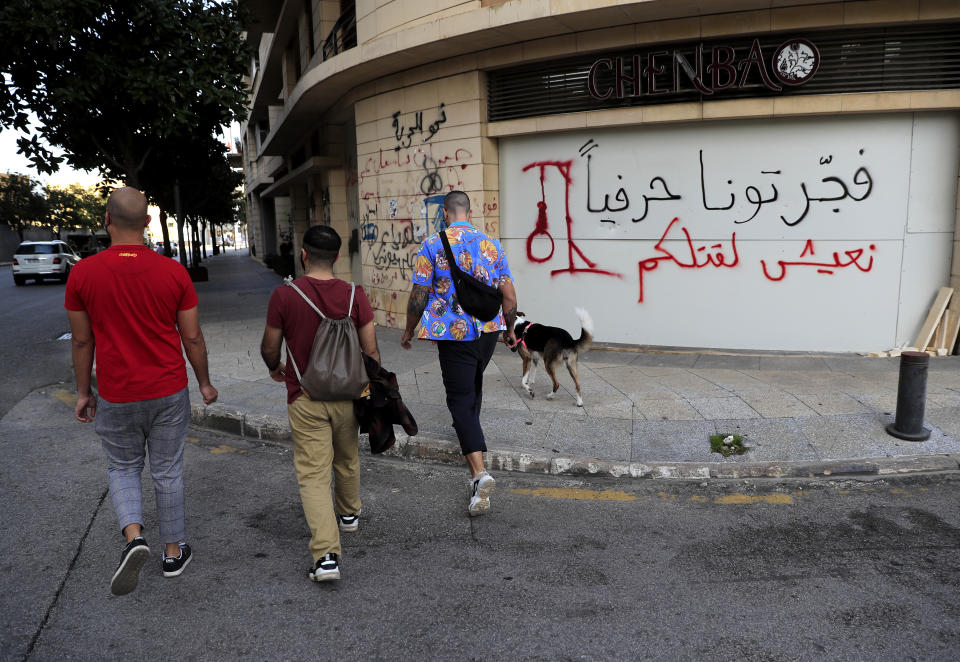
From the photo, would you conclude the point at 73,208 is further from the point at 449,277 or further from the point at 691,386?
the point at 449,277

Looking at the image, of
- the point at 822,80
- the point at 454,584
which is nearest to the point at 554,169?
the point at 822,80

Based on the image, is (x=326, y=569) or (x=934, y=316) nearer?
(x=326, y=569)

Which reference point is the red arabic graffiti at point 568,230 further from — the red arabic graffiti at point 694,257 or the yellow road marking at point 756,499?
the yellow road marking at point 756,499

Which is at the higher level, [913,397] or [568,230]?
[568,230]

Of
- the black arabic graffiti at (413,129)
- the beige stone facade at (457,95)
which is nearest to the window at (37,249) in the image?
the beige stone facade at (457,95)

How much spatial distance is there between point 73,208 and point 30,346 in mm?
62203

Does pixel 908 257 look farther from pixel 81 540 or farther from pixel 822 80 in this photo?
pixel 81 540

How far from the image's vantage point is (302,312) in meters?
3.15

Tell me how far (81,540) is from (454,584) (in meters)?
2.15

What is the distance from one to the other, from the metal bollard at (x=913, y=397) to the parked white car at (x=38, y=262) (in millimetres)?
26682

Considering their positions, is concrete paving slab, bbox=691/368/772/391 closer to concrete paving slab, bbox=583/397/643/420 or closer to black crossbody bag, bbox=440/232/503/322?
concrete paving slab, bbox=583/397/643/420

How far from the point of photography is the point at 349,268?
1460cm

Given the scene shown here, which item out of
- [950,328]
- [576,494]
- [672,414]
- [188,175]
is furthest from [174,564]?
[188,175]

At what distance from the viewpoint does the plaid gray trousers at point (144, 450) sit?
3.07 m
